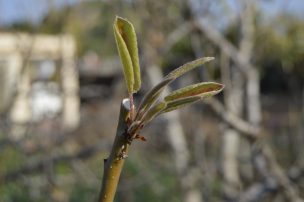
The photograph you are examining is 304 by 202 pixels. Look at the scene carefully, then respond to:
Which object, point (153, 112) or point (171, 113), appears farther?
point (171, 113)

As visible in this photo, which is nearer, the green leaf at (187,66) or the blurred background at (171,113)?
the green leaf at (187,66)

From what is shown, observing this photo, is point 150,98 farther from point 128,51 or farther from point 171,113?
point 171,113

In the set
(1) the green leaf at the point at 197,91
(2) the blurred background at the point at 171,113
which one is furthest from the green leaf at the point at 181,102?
(2) the blurred background at the point at 171,113

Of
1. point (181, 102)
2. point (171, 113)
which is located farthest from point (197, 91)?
point (171, 113)

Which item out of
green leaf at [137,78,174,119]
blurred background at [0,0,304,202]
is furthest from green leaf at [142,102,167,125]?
blurred background at [0,0,304,202]

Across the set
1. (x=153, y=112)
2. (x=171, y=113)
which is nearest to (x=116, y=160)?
(x=153, y=112)

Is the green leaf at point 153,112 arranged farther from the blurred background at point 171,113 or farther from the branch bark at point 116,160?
the blurred background at point 171,113

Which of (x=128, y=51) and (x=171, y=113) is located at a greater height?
(x=128, y=51)

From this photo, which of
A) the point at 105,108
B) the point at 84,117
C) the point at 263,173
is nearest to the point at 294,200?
the point at 263,173
